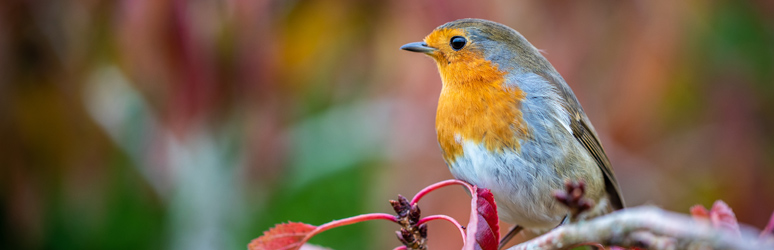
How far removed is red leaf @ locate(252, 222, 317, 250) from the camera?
1.17 metres

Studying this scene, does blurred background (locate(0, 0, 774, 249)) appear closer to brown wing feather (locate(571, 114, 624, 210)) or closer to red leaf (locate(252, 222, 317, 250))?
brown wing feather (locate(571, 114, 624, 210))

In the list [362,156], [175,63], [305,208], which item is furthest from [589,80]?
[305,208]

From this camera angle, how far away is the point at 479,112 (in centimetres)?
181

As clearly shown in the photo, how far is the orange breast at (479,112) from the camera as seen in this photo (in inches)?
70.5

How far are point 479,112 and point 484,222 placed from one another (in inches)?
28.7

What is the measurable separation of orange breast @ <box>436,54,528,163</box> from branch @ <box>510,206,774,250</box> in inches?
31.3

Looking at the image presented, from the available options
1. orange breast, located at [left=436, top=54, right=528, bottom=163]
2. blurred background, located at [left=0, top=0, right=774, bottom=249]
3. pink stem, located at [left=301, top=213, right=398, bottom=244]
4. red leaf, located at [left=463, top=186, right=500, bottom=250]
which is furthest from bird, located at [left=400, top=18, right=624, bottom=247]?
pink stem, located at [left=301, top=213, right=398, bottom=244]

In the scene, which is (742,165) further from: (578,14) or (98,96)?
(98,96)

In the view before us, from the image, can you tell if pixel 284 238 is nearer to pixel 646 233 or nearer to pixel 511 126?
pixel 646 233

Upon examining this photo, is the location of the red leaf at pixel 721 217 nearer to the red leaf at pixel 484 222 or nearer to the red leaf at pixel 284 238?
the red leaf at pixel 484 222

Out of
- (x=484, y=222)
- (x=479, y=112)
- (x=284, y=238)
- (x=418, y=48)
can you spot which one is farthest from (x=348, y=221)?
(x=418, y=48)

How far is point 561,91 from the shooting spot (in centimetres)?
212

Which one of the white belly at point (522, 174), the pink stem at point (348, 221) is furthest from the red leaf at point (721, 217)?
the white belly at point (522, 174)

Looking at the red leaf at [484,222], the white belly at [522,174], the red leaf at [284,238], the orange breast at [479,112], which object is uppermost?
the orange breast at [479,112]
